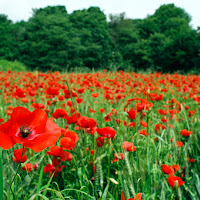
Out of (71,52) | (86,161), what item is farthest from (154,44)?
(86,161)

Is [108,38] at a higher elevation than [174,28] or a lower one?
lower

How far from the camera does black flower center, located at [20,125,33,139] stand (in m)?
0.50

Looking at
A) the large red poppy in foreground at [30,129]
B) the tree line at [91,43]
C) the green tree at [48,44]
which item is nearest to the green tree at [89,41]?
the tree line at [91,43]

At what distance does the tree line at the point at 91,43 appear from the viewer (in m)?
16.8

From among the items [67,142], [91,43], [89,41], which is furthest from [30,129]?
[89,41]

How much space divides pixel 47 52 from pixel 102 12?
1148cm

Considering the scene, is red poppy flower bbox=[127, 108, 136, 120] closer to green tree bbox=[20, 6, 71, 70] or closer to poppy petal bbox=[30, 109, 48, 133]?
poppy petal bbox=[30, 109, 48, 133]

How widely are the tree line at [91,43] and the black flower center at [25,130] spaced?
43.3 ft

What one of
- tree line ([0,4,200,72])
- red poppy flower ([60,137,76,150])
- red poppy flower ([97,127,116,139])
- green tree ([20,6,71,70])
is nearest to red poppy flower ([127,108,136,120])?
red poppy flower ([97,127,116,139])

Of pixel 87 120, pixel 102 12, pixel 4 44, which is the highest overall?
pixel 102 12

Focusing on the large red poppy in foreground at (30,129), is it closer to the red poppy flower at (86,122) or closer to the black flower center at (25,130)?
the black flower center at (25,130)

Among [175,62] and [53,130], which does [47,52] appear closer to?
[175,62]

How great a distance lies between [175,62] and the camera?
57.3 feet

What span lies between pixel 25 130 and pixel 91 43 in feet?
65.8
